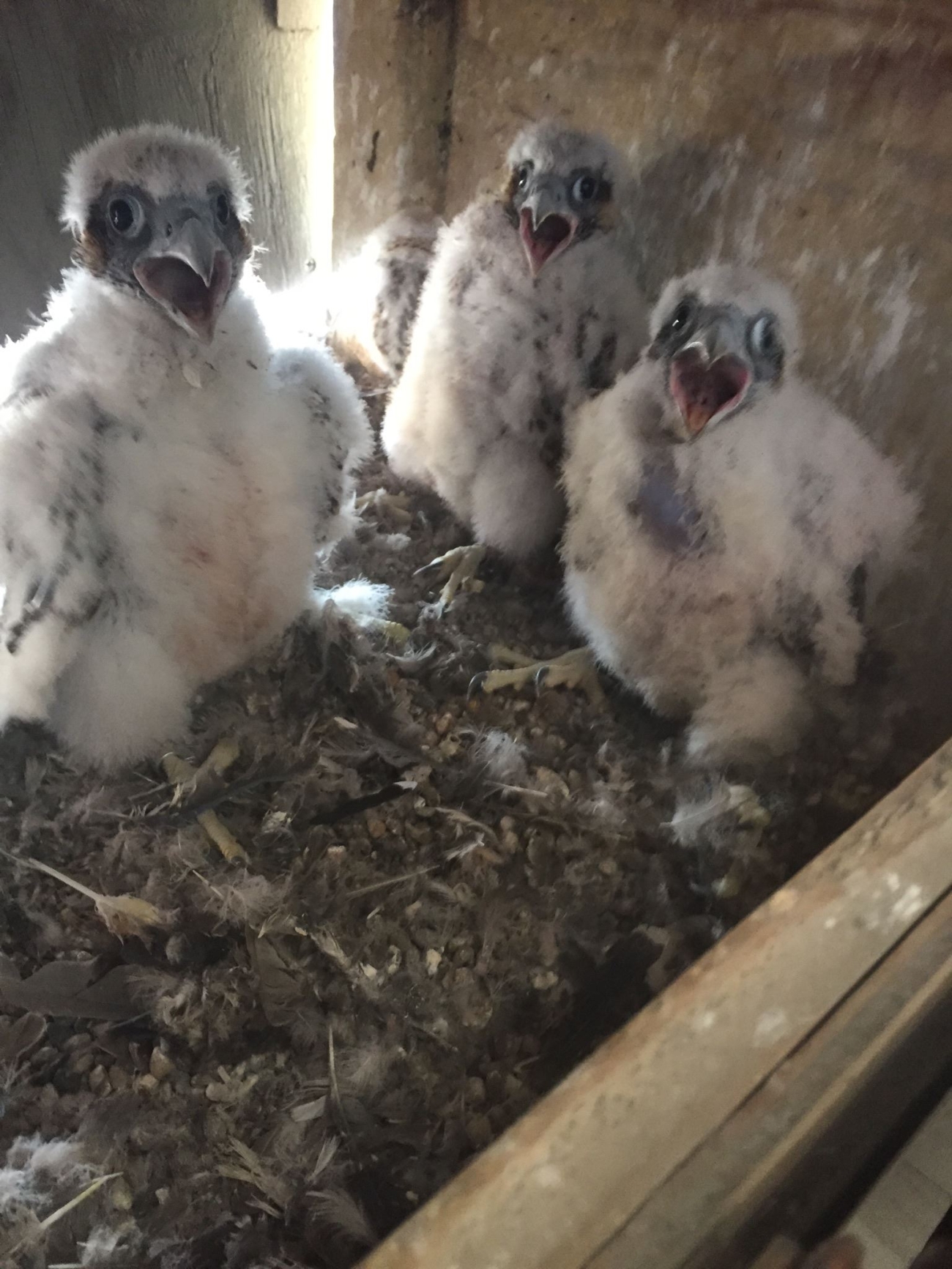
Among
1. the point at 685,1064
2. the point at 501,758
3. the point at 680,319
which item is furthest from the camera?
the point at 501,758

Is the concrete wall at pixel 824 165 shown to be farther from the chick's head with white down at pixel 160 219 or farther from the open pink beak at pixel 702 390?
the chick's head with white down at pixel 160 219

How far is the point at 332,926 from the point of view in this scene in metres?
1.22

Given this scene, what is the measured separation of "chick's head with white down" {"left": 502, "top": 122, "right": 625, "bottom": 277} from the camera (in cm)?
147

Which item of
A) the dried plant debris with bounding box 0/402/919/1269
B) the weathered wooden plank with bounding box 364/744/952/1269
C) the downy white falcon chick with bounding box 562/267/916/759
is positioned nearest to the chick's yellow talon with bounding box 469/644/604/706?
the dried plant debris with bounding box 0/402/919/1269

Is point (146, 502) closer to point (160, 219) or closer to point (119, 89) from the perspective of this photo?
point (160, 219)

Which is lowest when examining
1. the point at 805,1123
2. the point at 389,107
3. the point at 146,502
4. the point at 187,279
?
the point at 805,1123

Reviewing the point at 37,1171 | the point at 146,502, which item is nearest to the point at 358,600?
the point at 146,502

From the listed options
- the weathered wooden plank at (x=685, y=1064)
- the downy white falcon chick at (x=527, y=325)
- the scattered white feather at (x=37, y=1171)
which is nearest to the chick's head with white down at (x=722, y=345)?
the downy white falcon chick at (x=527, y=325)

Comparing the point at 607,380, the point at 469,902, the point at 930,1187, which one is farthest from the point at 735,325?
the point at 930,1187

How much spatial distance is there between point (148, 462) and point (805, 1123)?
3.61 ft

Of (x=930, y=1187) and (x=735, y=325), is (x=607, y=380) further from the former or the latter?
(x=930, y=1187)

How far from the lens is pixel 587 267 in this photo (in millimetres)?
1535

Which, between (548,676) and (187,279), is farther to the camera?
(548,676)

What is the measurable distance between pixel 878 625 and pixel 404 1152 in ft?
3.52
